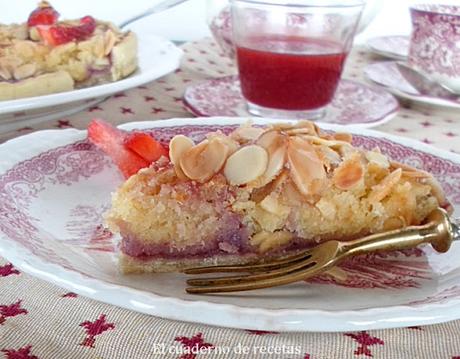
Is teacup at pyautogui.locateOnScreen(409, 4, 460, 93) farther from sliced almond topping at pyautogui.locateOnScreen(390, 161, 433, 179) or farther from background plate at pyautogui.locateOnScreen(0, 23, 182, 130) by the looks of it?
sliced almond topping at pyautogui.locateOnScreen(390, 161, 433, 179)

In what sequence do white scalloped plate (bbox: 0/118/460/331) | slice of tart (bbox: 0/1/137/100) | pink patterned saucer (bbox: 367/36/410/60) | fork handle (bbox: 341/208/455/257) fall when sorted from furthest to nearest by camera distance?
1. pink patterned saucer (bbox: 367/36/410/60)
2. slice of tart (bbox: 0/1/137/100)
3. fork handle (bbox: 341/208/455/257)
4. white scalloped plate (bbox: 0/118/460/331)

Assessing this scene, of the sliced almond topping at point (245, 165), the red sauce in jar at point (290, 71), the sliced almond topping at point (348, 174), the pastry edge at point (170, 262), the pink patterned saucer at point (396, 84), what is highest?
the sliced almond topping at point (245, 165)

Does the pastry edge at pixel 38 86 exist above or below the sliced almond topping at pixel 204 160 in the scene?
below

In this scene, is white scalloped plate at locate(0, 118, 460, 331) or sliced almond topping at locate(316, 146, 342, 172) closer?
white scalloped plate at locate(0, 118, 460, 331)

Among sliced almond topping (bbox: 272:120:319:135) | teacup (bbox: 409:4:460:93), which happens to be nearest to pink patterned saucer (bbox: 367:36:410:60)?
teacup (bbox: 409:4:460:93)

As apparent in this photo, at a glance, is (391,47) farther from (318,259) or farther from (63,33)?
(318,259)

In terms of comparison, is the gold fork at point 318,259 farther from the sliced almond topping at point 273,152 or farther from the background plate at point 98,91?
the background plate at point 98,91

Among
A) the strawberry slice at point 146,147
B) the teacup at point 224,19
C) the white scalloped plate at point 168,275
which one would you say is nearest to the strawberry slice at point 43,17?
the teacup at point 224,19
